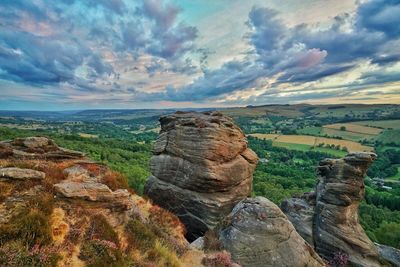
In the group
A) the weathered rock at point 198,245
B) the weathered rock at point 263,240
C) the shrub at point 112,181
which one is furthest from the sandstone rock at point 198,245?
the shrub at point 112,181

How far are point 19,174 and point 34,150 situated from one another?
8.85 metres

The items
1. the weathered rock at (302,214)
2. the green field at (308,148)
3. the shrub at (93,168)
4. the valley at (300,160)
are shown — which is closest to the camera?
the shrub at (93,168)

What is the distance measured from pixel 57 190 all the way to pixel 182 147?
1507cm

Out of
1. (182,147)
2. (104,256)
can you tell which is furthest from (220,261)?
(182,147)

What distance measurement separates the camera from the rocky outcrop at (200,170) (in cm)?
2542

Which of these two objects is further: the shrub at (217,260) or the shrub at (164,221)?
the shrub at (164,221)

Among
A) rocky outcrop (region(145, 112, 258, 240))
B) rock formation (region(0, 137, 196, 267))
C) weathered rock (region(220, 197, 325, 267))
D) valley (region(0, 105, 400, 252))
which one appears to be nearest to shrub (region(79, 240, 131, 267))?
rock formation (region(0, 137, 196, 267))

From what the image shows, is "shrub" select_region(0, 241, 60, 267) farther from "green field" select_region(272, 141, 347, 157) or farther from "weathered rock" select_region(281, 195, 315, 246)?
"green field" select_region(272, 141, 347, 157)

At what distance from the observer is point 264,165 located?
12281 centimetres

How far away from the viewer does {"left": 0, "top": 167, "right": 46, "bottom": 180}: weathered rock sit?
1362 centimetres

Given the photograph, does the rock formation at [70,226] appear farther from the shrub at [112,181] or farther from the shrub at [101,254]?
the shrub at [112,181]

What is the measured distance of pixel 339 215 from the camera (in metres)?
25.0

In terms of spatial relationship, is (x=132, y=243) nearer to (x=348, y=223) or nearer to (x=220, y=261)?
(x=220, y=261)

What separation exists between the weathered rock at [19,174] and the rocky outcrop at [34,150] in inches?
257
